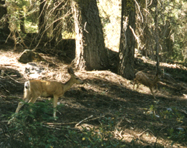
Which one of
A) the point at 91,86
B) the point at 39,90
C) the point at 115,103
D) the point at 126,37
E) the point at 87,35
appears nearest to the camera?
the point at 39,90

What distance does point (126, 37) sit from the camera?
1100cm

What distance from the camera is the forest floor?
7.05 m

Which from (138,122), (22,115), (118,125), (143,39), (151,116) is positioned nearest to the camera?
(22,115)

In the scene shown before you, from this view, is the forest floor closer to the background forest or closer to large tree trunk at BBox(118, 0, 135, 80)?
the background forest

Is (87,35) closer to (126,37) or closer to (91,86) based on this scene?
(126,37)

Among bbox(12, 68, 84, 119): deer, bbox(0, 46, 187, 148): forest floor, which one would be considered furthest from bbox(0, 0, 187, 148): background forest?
bbox(12, 68, 84, 119): deer

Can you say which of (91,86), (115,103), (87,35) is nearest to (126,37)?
(87,35)

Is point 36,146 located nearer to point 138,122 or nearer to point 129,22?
point 138,122

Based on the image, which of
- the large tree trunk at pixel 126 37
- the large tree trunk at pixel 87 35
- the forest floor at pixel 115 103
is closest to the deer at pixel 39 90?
the forest floor at pixel 115 103

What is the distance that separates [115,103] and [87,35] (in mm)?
3227

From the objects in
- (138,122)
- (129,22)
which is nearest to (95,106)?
(138,122)

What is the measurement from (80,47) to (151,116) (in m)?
4.06

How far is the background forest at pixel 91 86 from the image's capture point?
579cm

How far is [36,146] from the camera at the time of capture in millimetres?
4734
